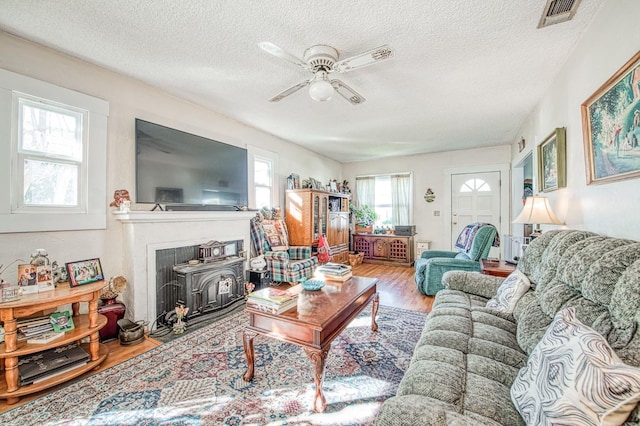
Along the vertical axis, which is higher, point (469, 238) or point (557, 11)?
point (557, 11)

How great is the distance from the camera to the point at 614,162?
4.91 feet

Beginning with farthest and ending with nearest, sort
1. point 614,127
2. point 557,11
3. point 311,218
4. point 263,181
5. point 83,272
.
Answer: point 311,218 → point 263,181 → point 83,272 → point 557,11 → point 614,127

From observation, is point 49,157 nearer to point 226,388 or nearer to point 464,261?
point 226,388

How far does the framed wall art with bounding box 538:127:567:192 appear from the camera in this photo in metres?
2.27

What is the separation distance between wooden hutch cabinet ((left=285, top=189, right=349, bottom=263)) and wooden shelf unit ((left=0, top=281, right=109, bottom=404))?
2864 mm

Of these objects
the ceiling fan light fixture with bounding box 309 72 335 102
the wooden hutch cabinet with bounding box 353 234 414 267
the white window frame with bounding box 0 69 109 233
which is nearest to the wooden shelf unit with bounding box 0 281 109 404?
the white window frame with bounding box 0 69 109 233

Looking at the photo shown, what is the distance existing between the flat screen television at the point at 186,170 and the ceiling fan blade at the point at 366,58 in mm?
1936

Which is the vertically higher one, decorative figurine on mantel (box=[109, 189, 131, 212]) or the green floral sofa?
decorative figurine on mantel (box=[109, 189, 131, 212])

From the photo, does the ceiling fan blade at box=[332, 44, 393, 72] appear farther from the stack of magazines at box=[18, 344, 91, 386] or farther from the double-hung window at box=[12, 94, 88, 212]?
the stack of magazines at box=[18, 344, 91, 386]

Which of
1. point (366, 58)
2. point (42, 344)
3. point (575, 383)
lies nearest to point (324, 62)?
point (366, 58)

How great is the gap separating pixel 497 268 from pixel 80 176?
396 centimetres

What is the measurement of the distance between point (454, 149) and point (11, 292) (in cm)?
633

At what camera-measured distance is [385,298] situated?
3.53 meters

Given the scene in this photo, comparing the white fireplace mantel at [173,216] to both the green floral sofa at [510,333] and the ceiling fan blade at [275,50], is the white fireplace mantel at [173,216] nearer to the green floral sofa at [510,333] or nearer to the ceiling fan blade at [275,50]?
the ceiling fan blade at [275,50]
